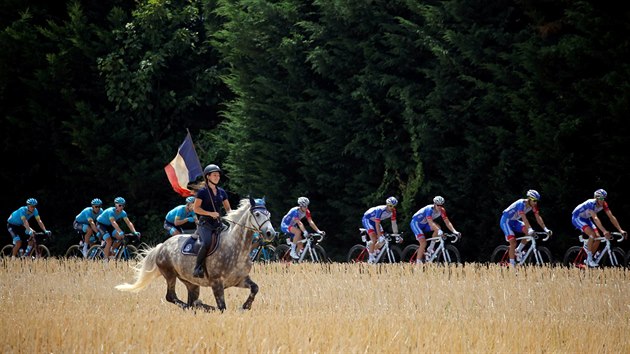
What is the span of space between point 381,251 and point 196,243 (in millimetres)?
10944

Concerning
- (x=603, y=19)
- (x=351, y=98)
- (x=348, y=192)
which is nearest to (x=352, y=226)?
(x=348, y=192)

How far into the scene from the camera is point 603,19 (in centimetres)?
2355

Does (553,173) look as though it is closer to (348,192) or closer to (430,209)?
(430,209)

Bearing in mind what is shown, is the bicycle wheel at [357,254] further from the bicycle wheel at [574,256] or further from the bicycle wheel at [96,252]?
the bicycle wheel at [96,252]

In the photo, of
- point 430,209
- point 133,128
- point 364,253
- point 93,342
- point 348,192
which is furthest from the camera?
point 133,128

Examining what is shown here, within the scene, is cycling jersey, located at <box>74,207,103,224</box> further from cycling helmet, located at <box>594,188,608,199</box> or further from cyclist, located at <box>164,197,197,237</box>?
cycling helmet, located at <box>594,188,608,199</box>

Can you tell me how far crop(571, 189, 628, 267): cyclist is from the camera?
2261 centimetres

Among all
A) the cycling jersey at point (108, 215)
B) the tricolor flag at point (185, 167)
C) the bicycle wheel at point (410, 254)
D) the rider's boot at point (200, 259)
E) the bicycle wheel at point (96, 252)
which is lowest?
the bicycle wheel at point (96, 252)

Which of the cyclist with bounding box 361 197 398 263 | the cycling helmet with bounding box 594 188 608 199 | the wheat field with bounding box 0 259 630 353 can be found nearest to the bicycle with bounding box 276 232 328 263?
the cyclist with bounding box 361 197 398 263

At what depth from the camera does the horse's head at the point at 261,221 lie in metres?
14.6

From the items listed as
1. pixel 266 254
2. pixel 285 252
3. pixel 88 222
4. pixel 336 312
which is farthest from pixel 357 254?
pixel 336 312

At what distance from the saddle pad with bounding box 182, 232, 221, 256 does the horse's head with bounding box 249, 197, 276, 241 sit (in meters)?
0.63

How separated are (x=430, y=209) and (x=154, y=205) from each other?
13.5 meters

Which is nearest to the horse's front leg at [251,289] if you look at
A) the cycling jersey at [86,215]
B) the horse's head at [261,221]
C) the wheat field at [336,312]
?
the wheat field at [336,312]
